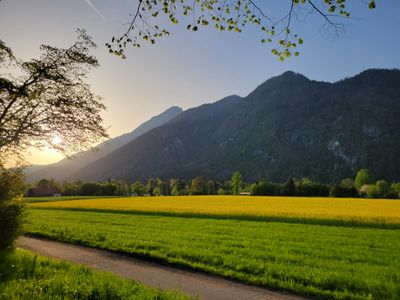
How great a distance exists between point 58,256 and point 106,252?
2.26m

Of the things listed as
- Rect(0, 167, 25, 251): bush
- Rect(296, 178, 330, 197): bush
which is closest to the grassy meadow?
Rect(0, 167, 25, 251): bush

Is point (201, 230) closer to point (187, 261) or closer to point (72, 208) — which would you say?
point (187, 261)

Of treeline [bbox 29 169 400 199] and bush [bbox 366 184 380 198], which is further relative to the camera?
bush [bbox 366 184 380 198]

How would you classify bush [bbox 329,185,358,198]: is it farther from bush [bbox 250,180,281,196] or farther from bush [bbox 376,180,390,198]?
bush [bbox 376,180,390,198]

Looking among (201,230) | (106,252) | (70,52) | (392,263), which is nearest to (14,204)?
(106,252)

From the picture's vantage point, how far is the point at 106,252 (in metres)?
18.0

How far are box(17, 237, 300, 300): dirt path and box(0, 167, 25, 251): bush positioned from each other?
238 centimetres

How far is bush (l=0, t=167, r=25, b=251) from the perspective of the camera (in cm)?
1513

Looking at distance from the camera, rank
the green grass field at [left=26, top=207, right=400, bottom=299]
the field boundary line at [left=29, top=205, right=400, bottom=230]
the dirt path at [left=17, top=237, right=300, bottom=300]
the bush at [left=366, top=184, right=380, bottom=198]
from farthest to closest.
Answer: the bush at [left=366, top=184, right=380, bottom=198]
the field boundary line at [left=29, top=205, right=400, bottom=230]
the green grass field at [left=26, top=207, right=400, bottom=299]
the dirt path at [left=17, top=237, right=300, bottom=300]

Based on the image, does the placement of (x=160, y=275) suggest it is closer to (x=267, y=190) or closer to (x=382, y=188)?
(x=267, y=190)

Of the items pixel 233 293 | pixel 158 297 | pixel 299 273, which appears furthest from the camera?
pixel 299 273

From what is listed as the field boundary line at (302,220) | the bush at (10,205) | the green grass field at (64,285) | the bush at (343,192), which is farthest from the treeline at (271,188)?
the green grass field at (64,285)

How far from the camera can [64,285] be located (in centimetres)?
934

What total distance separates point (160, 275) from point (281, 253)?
217 inches
